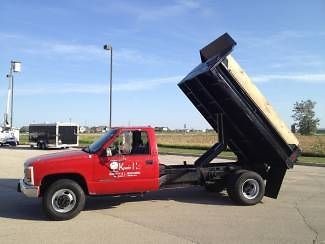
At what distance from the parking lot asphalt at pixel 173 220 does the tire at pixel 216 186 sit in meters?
0.16

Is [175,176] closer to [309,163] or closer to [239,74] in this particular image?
[239,74]

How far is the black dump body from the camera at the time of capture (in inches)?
441

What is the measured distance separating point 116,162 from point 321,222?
Result: 4161mm

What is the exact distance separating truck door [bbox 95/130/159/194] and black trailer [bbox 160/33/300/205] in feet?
1.90

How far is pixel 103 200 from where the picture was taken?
39.9 feet

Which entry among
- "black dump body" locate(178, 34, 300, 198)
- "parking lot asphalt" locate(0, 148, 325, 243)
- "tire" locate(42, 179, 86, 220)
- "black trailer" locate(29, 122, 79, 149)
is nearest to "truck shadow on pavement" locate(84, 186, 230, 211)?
"parking lot asphalt" locate(0, 148, 325, 243)

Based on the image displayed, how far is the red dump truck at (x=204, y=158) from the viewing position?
10.0 meters

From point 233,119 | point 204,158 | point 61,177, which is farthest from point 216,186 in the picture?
point 61,177

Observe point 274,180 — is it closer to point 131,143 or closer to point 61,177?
point 131,143

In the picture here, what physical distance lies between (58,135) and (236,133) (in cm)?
3268

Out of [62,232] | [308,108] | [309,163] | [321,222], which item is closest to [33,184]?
[62,232]

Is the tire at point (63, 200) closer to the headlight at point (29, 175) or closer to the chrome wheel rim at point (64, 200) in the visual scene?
the chrome wheel rim at point (64, 200)

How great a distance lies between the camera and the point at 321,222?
952 centimetres

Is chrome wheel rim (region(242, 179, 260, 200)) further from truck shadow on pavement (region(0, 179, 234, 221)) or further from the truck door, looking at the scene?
the truck door
